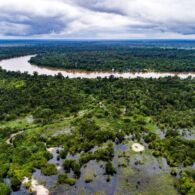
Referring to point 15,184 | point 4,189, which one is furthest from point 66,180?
point 4,189

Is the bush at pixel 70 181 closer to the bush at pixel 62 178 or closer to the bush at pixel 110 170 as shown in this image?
the bush at pixel 62 178

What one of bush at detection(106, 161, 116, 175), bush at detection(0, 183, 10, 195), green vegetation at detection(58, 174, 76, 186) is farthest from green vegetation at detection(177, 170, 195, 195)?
bush at detection(0, 183, 10, 195)

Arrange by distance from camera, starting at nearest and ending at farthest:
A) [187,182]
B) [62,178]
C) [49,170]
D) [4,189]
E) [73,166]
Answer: [4,189] → [187,182] → [62,178] → [49,170] → [73,166]

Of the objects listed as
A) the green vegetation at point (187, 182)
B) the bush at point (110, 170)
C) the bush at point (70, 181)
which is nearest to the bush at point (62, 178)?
the bush at point (70, 181)

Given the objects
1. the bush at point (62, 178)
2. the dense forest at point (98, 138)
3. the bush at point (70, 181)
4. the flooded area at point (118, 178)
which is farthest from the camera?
the dense forest at point (98, 138)

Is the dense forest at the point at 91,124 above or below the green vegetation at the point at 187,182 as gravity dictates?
above

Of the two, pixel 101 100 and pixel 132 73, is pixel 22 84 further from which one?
pixel 132 73

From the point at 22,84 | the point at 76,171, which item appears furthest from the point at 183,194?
the point at 22,84

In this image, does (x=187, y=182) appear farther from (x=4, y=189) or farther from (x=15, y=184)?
(x=4, y=189)
